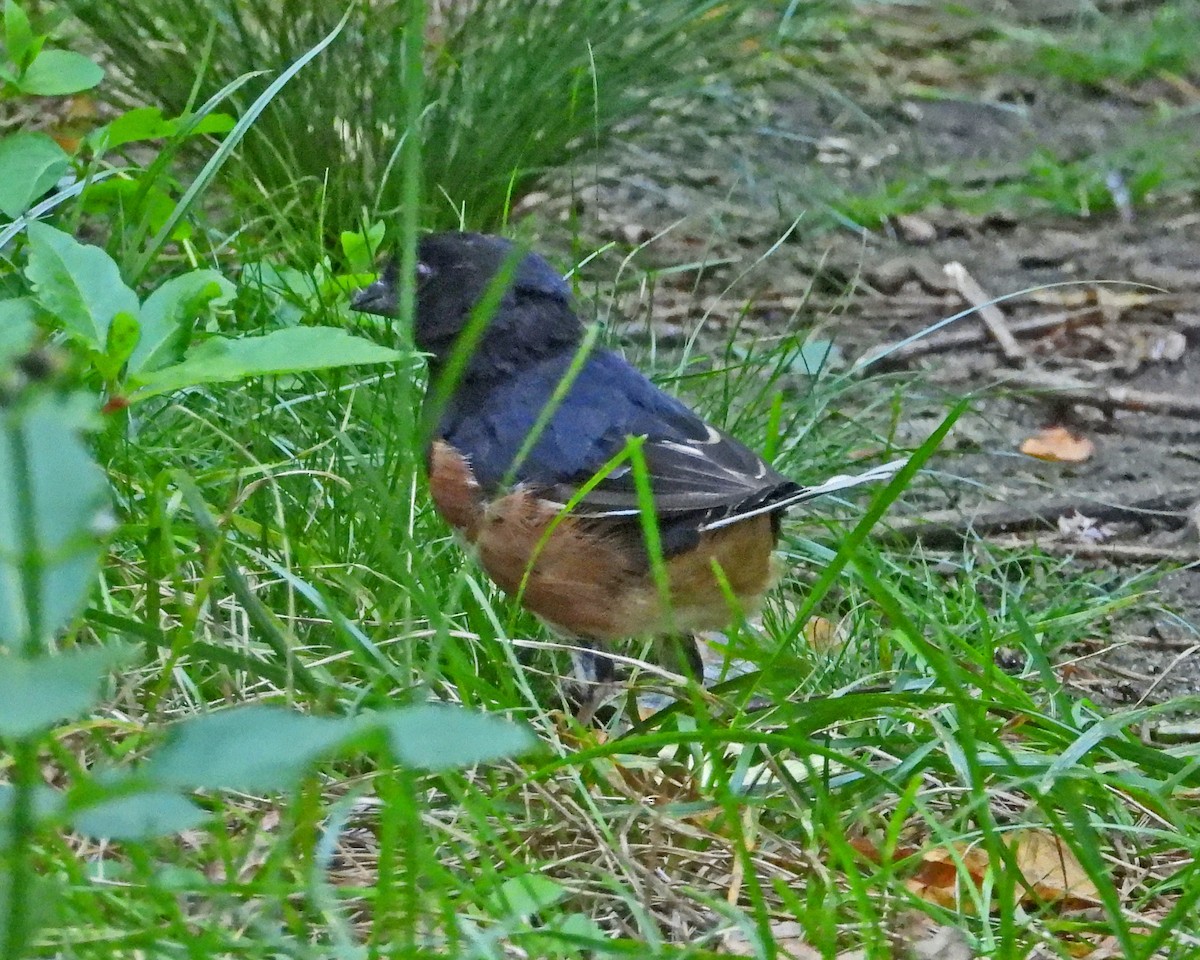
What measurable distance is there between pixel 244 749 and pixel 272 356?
1.21m

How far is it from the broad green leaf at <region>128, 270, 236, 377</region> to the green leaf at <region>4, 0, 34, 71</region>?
0.94 m

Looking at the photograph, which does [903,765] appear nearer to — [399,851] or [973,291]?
[399,851]

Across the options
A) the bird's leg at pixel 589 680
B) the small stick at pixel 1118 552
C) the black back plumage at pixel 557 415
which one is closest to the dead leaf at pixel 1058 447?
the small stick at pixel 1118 552

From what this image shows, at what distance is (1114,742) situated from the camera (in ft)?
6.97

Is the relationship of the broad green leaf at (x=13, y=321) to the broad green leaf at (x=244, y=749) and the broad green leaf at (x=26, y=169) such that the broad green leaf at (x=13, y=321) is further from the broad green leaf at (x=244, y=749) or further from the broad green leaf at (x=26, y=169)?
the broad green leaf at (x=244, y=749)

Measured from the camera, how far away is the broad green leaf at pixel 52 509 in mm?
850

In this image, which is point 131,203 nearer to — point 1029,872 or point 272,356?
point 272,356

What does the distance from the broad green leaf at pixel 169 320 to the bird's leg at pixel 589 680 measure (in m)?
0.81

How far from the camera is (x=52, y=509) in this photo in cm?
88

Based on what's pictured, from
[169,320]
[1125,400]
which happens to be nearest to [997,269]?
[1125,400]

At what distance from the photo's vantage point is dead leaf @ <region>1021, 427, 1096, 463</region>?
13.1ft

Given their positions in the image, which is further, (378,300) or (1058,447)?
(1058,447)

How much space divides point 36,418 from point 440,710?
31cm

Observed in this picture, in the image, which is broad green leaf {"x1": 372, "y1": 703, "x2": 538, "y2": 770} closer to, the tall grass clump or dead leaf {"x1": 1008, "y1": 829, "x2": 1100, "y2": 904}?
dead leaf {"x1": 1008, "y1": 829, "x2": 1100, "y2": 904}
